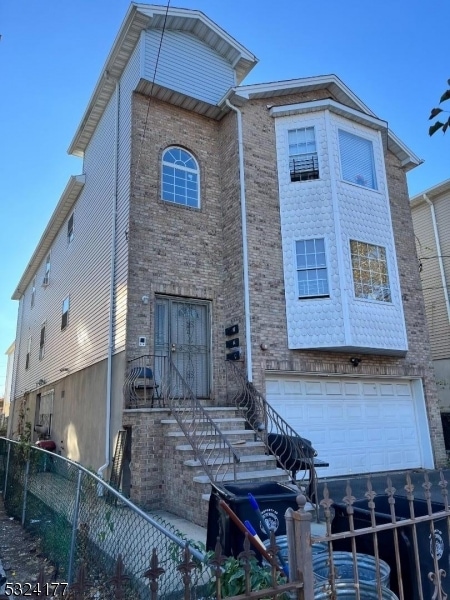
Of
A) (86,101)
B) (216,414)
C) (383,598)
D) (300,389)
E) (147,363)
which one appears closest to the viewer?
(383,598)

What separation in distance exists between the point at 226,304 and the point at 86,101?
7812 mm

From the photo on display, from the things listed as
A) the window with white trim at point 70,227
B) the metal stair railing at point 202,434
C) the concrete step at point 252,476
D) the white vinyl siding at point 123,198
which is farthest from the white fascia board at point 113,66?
the concrete step at point 252,476

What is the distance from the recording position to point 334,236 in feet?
34.9

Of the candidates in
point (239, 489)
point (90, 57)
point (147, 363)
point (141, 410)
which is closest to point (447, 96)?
point (239, 489)

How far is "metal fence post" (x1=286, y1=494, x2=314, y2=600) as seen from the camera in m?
2.35

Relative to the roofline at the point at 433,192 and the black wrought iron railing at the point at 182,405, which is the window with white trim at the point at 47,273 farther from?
the roofline at the point at 433,192

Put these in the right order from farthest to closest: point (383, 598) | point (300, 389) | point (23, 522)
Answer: point (300, 389) → point (23, 522) → point (383, 598)

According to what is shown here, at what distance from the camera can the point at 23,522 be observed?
24.0ft

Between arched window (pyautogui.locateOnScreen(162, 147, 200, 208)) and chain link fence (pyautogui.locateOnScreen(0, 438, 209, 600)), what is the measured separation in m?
6.54

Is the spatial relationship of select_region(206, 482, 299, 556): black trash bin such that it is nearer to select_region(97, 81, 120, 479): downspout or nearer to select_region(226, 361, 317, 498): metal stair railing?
select_region(226, 361, 317, 498): metal stair railing

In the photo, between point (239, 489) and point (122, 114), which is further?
point (122, 114)

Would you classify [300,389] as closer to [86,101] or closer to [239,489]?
[239,489]

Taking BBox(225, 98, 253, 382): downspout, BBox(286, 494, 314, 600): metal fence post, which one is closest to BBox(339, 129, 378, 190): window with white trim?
BBox(225, 98, 253, 382): downspout

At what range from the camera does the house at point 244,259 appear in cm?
997
